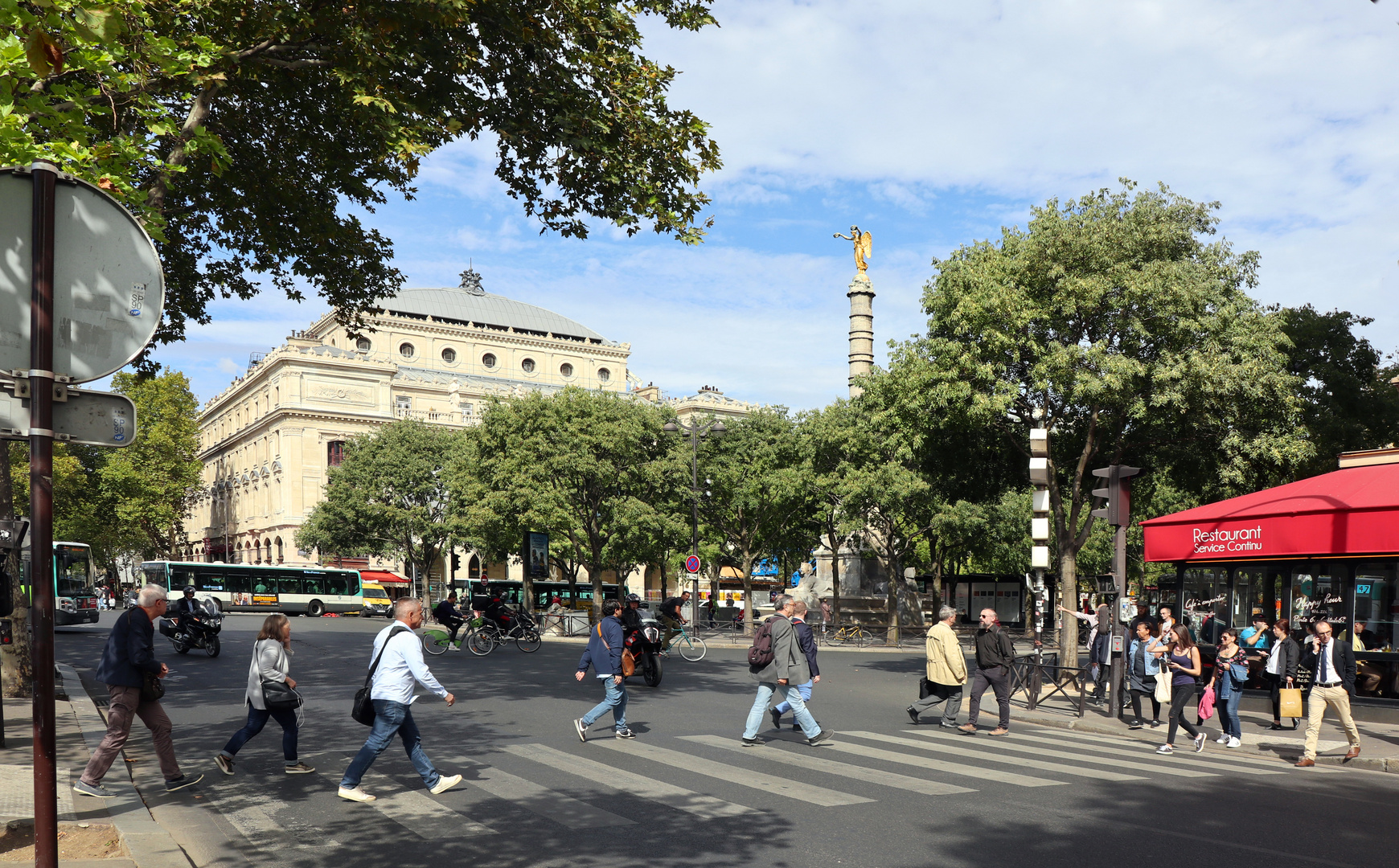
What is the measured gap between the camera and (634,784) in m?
9.12

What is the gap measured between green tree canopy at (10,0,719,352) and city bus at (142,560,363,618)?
41524mm

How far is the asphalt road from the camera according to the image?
6.79 metres

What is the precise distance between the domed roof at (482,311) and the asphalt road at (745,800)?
85.8 meters

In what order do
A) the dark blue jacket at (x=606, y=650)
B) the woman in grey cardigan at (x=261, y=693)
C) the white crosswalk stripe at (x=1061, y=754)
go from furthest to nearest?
1. the dark blue jacket at (x=606, y=650)
2. the white crosswalk stripe at (x=1061, y=754)
3. the woman in grey cardigan at (x=261, y=693)

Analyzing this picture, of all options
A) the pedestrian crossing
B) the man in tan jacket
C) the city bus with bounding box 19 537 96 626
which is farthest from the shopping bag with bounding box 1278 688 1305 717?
the city bus with bounding box 19 537 96 626

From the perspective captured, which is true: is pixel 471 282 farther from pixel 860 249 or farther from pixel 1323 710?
pixel 1323 710

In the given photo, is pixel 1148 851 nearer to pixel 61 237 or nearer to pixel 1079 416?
pixel 61 237

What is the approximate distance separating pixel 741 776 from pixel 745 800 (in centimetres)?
112

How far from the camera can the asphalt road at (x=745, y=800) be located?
679cm

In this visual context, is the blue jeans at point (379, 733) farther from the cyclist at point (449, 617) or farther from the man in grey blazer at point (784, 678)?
the cyclist at point (449, 617)

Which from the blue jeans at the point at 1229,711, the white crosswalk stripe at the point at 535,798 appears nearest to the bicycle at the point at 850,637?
the blue jeans at the point at 1229,711

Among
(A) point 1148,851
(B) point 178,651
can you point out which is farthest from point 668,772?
(B) point 178,651

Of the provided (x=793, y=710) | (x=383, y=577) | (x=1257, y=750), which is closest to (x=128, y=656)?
(x=793, y=710)

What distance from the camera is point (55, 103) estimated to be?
10.7m
